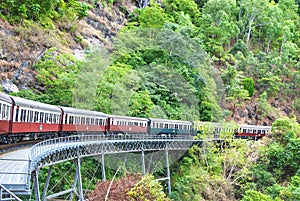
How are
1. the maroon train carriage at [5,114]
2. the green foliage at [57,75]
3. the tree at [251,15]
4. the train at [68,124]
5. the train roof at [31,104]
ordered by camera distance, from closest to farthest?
the maroon train carriage at [5,114] < the train at [68,124] < the train roof at [31,104] < the green foliage at [57,75] < the tree at [251,15]

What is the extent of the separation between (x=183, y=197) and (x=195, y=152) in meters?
6.67

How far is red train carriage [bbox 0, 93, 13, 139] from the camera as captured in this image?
67.1 ft

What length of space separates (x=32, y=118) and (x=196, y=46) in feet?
125

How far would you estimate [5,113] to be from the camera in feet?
69.3

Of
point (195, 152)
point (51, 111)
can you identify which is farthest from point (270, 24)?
point (51, 111)

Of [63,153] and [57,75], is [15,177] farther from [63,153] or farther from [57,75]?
[57,75]

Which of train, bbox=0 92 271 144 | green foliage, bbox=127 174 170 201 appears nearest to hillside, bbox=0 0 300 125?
train, bbox=0 92 271 144

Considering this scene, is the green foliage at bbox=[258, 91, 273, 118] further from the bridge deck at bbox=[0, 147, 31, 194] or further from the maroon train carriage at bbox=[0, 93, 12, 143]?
the bridge deck at bbox=[0, 147, 31, 194]

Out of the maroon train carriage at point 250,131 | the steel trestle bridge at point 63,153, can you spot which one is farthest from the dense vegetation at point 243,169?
the maroon train carriage at point 250,131

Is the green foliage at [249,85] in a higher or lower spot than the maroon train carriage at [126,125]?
higher

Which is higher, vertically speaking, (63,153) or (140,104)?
(140,104)

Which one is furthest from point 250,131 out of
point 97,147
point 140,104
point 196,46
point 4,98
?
point 4,98

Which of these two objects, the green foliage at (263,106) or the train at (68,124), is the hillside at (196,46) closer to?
the green foliage at (263,106)

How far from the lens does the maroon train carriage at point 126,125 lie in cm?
3684
